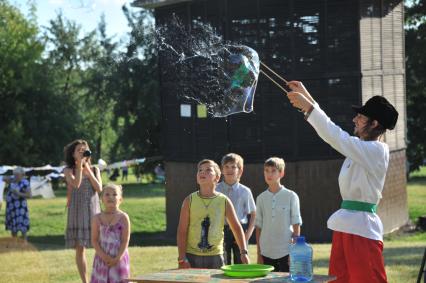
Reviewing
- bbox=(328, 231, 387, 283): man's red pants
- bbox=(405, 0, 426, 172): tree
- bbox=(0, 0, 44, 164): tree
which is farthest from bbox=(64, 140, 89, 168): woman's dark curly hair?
bbox=(0, 0, 44, 164): tree

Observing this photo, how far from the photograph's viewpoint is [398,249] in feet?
53.0

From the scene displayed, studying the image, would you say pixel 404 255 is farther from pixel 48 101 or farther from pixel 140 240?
pixel 48 101

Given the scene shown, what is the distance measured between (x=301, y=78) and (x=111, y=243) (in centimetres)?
1289

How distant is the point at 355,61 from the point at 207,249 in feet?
45.4

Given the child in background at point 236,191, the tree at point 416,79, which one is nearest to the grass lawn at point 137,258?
the child in background at point 236,191

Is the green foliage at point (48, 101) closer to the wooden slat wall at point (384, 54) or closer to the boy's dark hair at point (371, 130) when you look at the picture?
the wooden slat wall at point (384, 54)

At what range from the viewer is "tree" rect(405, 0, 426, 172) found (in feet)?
108

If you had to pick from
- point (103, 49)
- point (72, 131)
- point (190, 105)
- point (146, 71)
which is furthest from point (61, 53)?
point (190, 105)

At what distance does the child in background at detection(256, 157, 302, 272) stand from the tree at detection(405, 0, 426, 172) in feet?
78.7

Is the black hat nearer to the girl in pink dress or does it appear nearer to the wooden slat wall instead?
the girl in pink dress

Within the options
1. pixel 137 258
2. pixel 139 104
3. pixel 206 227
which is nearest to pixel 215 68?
pixel 206 227

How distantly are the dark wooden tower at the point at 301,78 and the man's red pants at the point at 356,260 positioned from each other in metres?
14.1

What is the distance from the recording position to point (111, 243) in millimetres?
9039

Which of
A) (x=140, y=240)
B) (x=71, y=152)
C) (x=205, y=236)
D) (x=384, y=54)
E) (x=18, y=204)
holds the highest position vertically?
(x=384, y=54)
